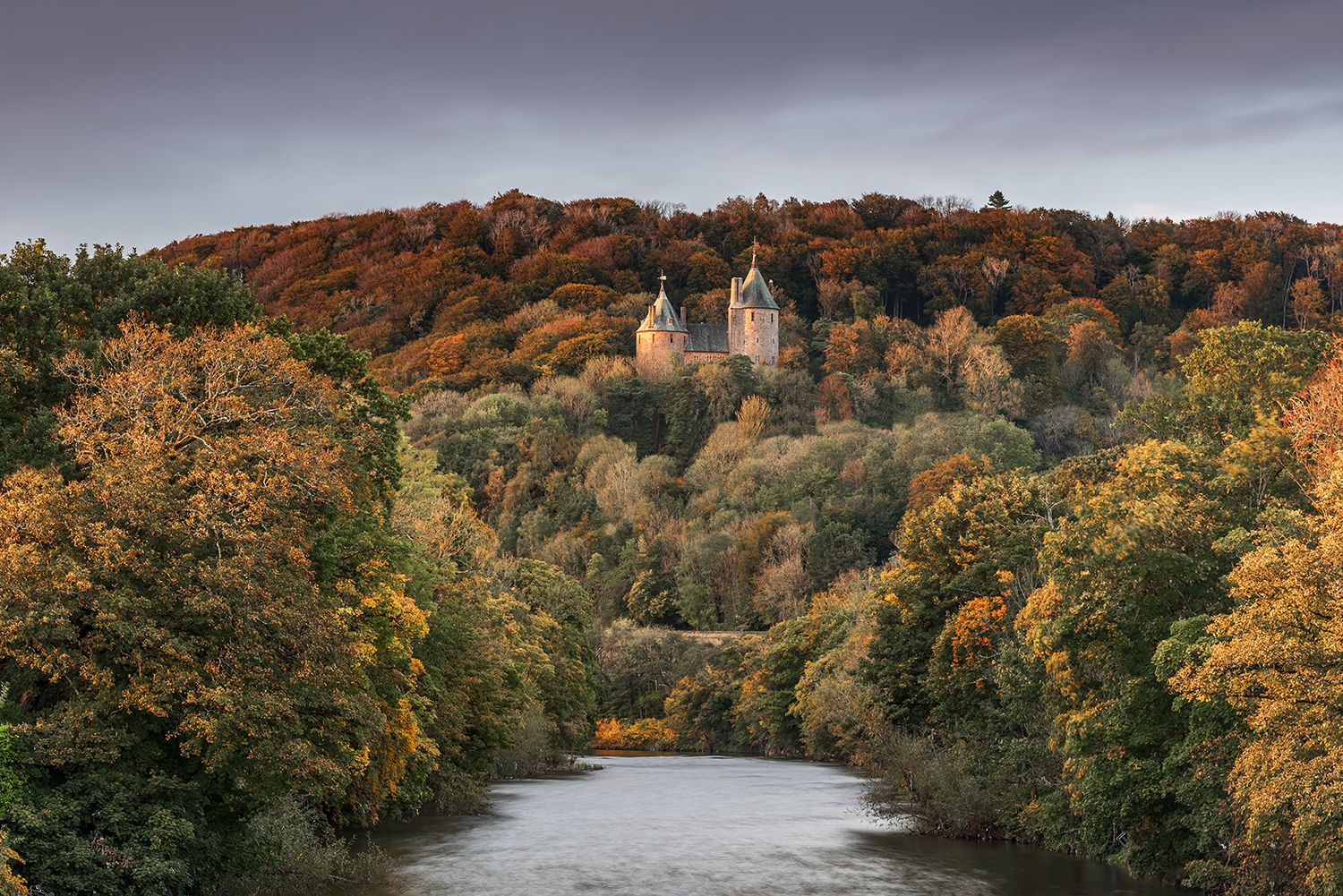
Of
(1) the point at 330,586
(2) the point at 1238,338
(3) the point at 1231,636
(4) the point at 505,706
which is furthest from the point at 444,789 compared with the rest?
(2) the point at 1238,338

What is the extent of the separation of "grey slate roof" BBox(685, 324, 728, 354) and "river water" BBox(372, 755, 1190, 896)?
4097 inches

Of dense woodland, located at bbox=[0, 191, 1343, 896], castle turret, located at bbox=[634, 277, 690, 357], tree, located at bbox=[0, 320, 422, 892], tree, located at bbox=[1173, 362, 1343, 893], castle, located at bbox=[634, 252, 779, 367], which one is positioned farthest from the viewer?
castle turret, located at bbox=[634, 277, 690, 357]

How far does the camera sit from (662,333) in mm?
155625

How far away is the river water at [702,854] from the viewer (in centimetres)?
3291

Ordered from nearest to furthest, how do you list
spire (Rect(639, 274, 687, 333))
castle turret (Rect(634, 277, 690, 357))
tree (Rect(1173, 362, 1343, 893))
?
tree (Rect(1173, 362, 1343, 893)) < castle turret (Rect(634, 277, 690, 357)) < spire (Rect(639, 274, 687, 333))

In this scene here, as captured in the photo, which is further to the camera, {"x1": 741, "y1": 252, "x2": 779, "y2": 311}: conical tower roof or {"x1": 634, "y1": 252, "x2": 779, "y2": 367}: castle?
{"x1": 741, "y1": 252, "x2": 779, "y2": 311}: conical tower roof

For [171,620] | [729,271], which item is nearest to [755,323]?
[729,271]

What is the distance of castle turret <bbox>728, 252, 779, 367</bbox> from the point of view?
155375mm

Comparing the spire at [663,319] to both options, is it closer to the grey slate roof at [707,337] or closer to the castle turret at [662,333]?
the castle turret at [662,333]

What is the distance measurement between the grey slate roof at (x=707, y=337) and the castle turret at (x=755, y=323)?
849 millimetres

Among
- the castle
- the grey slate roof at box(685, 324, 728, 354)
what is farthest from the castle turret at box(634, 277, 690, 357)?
the grey slate roof at box(685, 324, 728, 354)

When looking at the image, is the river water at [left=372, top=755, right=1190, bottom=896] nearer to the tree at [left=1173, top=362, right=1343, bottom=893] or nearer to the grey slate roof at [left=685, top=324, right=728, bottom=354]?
the tree at [left=1173, top=362, right=1343, bottom=893]

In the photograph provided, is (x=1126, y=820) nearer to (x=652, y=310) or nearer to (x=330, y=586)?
(x=330, y=586)

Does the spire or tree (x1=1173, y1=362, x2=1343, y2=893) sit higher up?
the spire
